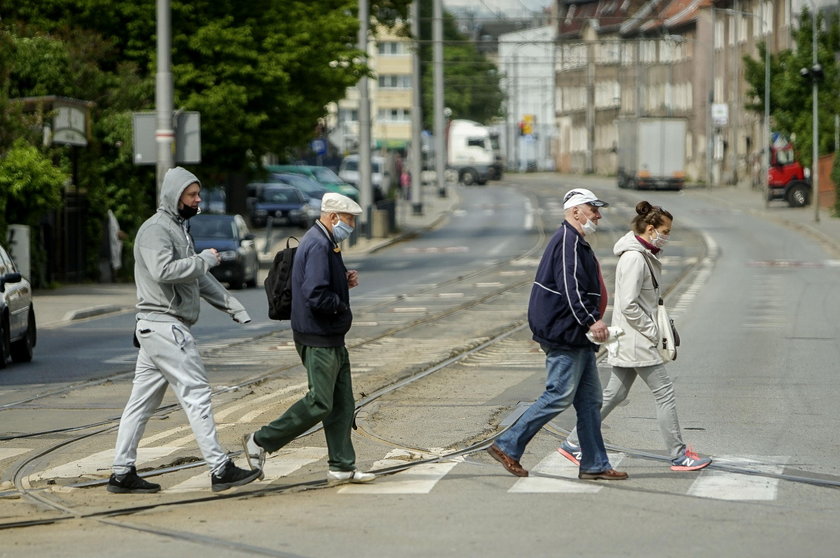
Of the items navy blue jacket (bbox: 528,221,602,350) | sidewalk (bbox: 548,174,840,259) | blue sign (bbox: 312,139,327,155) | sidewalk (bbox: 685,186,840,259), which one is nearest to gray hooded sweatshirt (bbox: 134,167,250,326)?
navy blue jacket (bbox: 528,221,602,350)

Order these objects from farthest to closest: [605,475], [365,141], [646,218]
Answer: [365,141]
[646,218]
[605,475]

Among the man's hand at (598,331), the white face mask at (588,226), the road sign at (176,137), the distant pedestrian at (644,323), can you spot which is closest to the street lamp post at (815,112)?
the road sign at (176,137)

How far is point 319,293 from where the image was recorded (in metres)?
9.07

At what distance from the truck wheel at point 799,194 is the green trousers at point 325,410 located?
185 feet

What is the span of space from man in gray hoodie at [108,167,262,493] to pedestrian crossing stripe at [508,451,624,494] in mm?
1438

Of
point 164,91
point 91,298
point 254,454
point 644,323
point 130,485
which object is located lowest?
point 91,298

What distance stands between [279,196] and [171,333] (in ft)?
156

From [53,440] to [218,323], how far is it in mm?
12420

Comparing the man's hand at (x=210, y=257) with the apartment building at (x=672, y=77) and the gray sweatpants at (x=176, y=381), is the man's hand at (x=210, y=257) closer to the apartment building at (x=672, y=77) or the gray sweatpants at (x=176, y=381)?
the gray sweatpants at (x=176, y=381)

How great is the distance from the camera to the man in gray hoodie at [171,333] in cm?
891

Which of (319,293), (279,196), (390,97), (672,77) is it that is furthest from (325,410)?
(390,97)

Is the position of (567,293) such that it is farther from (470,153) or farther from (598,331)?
(470,153)

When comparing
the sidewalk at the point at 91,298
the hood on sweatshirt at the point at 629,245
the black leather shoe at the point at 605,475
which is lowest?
the sidewalk at the point at 91,298

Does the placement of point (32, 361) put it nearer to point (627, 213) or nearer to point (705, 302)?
point (705, 302)
